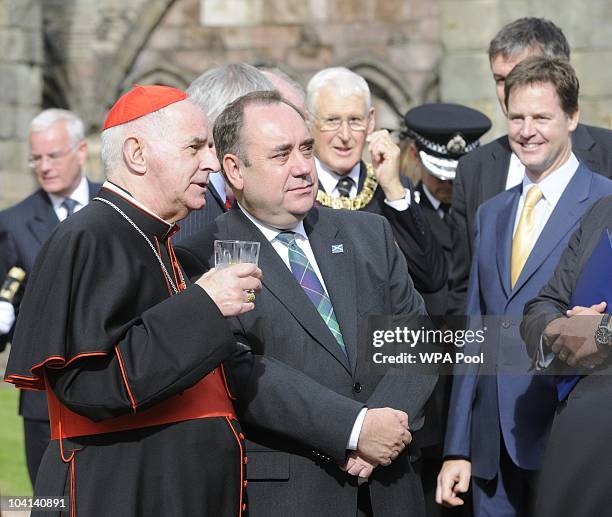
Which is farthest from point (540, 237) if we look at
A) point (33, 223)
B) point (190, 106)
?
point (33, 223)

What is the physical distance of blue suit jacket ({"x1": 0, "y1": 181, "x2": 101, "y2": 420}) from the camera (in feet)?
21.8

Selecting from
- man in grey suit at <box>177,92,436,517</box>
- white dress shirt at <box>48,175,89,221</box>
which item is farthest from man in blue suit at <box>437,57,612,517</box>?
white dress shirt at <box>48,175,89,221</box>

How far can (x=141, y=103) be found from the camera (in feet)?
12.7

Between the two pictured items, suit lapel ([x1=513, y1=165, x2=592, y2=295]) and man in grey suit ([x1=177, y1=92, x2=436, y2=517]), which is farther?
suit lapel ([x1=513, y1=165, x2=592, y2=295])

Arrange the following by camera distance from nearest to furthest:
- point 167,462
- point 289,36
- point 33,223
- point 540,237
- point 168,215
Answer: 1. point 167,462
2. point 168,215
3. point 540,237
4. point 33,223
5. point 289,36

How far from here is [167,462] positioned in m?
3.60

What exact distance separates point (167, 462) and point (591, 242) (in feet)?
5.77

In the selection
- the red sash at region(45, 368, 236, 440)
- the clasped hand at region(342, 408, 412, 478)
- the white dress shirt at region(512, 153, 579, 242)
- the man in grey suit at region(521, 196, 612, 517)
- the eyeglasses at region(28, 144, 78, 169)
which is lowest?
the clasped hand at region(342, 408, 412, 478)

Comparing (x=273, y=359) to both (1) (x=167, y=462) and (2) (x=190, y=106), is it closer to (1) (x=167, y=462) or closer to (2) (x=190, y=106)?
(1) (x=167, y=462)

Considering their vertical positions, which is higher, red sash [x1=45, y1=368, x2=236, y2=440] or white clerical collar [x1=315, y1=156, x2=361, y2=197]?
white clerical collar [x1=315, y1=156, x2=361, y2=197]

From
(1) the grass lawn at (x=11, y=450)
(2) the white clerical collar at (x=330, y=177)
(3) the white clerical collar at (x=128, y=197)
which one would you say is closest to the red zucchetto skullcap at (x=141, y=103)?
(3) the white clerical collar at (x=128, y=197)

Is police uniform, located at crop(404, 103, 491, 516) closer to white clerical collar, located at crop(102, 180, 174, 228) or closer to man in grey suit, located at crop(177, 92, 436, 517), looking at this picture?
man in grey suit, located at crop(177, 92, 436, 517)

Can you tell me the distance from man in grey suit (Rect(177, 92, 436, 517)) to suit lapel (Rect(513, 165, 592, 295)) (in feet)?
2.10

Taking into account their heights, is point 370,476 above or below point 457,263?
below
